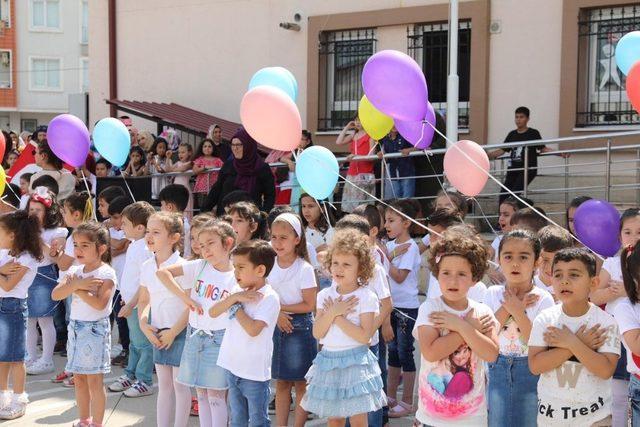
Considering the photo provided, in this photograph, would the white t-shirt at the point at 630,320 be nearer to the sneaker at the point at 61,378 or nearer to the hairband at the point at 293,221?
the hairband at the point at 293,221

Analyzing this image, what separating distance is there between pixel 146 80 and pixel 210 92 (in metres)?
1.42

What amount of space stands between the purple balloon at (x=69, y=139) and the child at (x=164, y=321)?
2.41 metres

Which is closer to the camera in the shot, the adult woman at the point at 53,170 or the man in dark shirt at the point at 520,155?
the adult woman at the point at 53,170

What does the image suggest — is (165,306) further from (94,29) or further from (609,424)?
(94,29)

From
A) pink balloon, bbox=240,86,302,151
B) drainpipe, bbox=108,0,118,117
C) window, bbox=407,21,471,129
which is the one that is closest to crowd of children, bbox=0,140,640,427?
pink balloon, bbox=240,86,302,151

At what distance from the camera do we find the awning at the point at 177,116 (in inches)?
471

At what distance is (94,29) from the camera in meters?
14.4

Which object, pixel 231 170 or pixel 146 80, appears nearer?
pixel 231 170

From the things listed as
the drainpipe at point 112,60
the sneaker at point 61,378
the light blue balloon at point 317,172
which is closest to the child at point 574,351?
the light blue balloon at point 317,172

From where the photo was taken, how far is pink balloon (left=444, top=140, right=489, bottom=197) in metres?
5.34

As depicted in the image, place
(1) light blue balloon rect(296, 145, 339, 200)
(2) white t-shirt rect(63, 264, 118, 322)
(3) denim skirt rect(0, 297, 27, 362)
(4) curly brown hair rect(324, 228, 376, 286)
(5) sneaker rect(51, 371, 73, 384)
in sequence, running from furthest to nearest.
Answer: (5) sneaker rect(51, 371, 73, 384) < (1) light blue balloon rect(296, 145, 339, 200) < (3) denim skirt rect(0, 297, 27, 362) < (2) white t-shirt rect(63, 264, 118, 322) < (4) curly brown hair rect(324, 228, 376, 286)

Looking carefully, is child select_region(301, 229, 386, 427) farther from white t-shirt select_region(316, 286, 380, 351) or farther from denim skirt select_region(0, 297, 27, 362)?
denim skirt select_region(0, 297, 27, 362)

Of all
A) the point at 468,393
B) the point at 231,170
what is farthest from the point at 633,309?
the point at 231,170

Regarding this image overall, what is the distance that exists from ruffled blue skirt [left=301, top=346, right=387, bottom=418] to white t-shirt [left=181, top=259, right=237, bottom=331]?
2.17 feet
